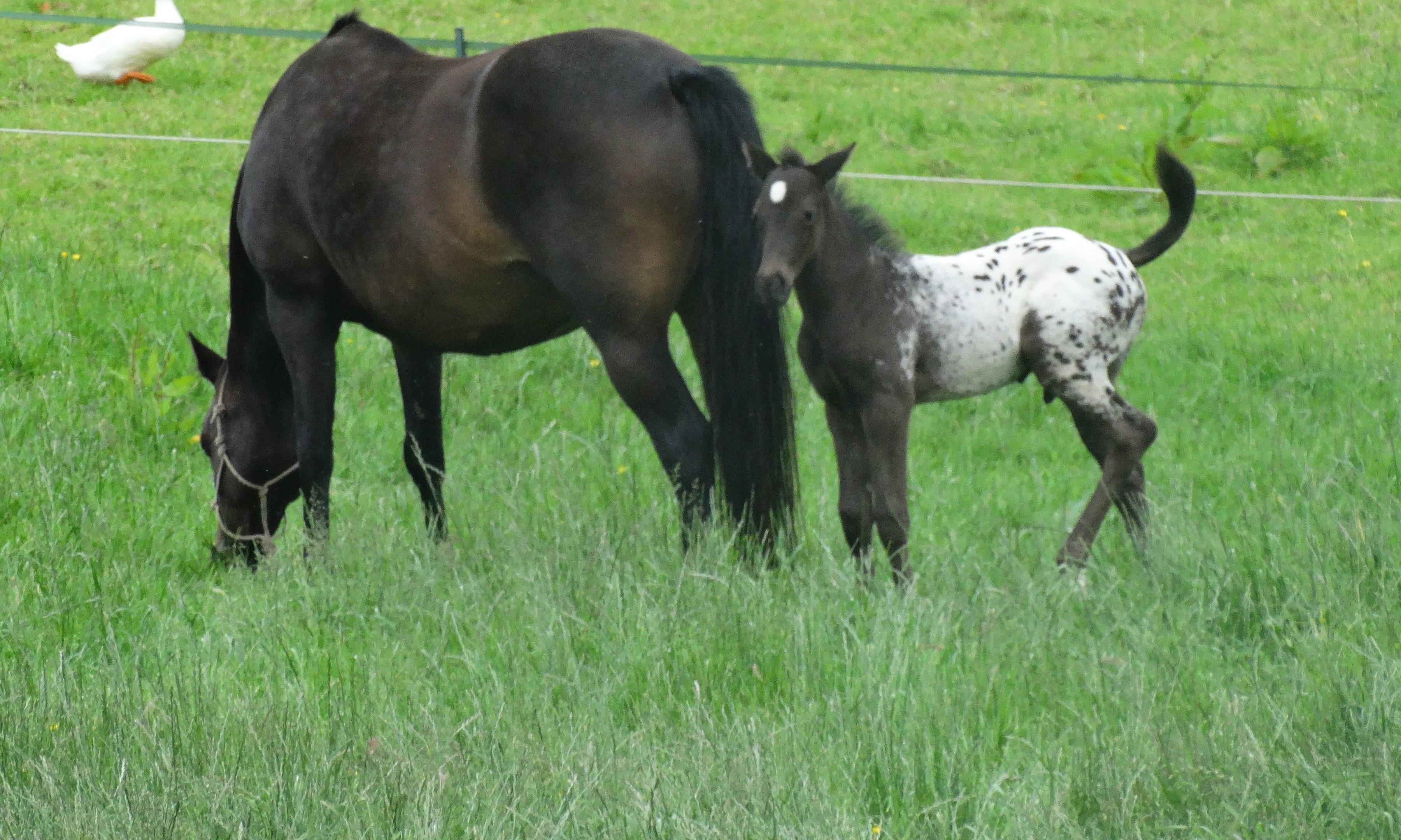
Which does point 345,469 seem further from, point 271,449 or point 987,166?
point 987,166

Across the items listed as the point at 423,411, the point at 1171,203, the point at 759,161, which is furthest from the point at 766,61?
the point at 759,161

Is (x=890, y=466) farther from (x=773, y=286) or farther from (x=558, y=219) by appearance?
(x=558, y=219)

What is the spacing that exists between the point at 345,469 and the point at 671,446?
2.30 metres

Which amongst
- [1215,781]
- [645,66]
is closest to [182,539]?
[645,66]

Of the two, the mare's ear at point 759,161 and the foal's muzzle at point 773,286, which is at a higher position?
the mare's ear at point 759,161

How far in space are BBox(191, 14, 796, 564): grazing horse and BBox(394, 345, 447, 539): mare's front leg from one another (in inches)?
12.1

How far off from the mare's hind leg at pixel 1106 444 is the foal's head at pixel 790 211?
86cm

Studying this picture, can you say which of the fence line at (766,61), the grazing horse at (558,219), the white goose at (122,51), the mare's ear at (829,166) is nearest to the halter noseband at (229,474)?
the grazing horse at (558,219)

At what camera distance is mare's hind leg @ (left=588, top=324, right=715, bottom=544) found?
4.30 m

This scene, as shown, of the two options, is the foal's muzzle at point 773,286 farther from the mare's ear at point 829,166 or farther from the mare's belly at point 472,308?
the mare's belly at point 472,308

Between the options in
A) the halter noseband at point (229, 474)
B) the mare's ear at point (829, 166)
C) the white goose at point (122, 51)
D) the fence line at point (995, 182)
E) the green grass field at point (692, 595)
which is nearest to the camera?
the green grass field at point (692, 595)

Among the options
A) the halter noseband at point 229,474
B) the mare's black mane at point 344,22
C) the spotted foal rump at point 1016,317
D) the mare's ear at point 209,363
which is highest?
the mare's black mane at point 344,22

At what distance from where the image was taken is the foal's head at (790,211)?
3.71 metres

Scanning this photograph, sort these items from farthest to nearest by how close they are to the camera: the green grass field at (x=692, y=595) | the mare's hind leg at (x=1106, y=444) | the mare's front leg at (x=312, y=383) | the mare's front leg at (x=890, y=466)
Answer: the mare's front leg at (x=312, y=383) → the mare's hind leg at (x=1106, y=444) → the mare's front leg at (x=890, y=466) → the green grass field at (x=692, y=595)
